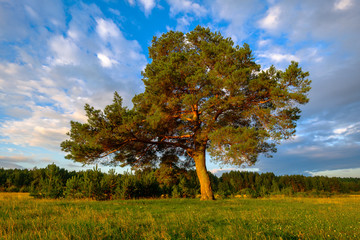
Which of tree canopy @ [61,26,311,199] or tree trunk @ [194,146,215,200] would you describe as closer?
tree canopy @ [61,26,311,199]

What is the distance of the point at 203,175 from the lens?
59.6ft

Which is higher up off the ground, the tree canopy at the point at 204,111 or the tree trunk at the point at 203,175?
the tree canopy at the point at 204,111

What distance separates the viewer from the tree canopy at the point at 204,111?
1521 centimetres

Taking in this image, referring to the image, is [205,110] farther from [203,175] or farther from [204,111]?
[203,175]

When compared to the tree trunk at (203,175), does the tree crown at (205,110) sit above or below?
above

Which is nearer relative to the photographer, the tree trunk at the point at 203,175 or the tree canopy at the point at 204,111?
the tree canopy at the point at 204,111

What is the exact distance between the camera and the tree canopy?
15.2 metres

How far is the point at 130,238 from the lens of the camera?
4465mm

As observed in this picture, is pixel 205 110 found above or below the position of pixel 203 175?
above

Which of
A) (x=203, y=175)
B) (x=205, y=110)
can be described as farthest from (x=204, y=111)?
(x=203, y=175)

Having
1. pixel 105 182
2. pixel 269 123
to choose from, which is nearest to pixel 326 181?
pixel 269 123

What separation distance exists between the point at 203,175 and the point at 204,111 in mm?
5884

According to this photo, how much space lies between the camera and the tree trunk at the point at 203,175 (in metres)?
17.7

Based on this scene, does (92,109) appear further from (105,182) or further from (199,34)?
(199,34)
